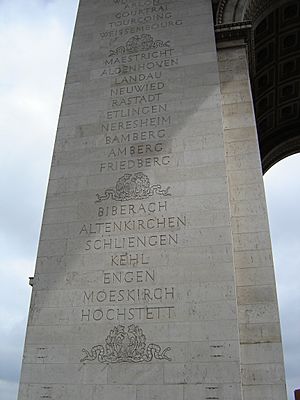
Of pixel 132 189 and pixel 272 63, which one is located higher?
pixel 272 63

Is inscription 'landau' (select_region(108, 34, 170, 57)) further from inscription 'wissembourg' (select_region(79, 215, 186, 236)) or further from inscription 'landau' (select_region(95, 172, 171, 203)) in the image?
inscription 'wissembourg' (select_region(79, 215, 186, 236))

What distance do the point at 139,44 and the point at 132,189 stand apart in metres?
5.21

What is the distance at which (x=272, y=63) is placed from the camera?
18.1 metres

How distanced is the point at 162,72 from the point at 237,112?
2.55 m

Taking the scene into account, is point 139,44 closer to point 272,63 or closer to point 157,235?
point 157,235

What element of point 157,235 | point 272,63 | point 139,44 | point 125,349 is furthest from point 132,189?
point 272,63

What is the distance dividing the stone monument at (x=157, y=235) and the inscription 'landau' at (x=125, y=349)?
23 millimetres

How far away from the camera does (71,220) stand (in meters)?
11.3

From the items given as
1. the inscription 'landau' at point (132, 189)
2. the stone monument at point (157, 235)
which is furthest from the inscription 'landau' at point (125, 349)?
the inscription 'landau' at point (132, 189)

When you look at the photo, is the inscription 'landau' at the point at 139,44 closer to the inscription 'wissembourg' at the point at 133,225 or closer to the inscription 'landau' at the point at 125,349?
the inscription 'wissembourg' at the point at 133,225

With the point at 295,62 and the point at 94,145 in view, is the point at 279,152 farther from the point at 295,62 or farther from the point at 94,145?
the point at 94,145

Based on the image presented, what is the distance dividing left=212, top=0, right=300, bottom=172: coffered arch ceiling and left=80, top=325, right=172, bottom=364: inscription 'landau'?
364 inches

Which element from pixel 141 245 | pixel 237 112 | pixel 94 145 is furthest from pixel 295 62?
pixel 141 245

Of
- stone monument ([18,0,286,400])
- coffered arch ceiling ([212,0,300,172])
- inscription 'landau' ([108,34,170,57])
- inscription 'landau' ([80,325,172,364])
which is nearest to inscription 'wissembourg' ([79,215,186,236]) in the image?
stone monument ([18,0,286,400])
